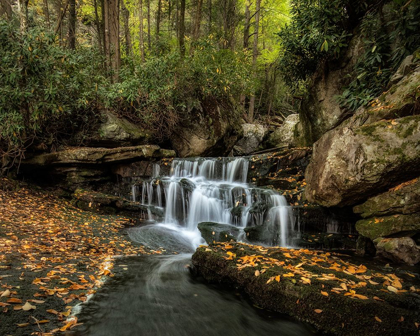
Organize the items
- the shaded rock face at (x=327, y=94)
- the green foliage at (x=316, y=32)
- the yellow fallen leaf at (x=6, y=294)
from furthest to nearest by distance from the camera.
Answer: the shaded rock face at (x=327, y=94)
the green foliage at (x=316, y=32)
the yellow fallen leaf at (x=6, y=294)

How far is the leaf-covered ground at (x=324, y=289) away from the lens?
300 centimetres

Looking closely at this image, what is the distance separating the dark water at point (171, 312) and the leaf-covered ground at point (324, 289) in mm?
201

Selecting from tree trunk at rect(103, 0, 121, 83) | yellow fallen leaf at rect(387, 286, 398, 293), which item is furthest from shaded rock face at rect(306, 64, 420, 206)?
tree trunk at rect(103, 0, 121, 83)

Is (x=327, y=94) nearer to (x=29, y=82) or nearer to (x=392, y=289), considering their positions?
(x=392, y=289)

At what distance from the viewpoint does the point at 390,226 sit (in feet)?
17.8

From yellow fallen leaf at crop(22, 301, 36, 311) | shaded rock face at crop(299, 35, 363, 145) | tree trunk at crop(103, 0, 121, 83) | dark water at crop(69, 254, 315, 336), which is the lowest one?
dark water at crop(69, 254, 315, 336)

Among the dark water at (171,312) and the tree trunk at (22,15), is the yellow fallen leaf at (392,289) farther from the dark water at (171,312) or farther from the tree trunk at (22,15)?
the tree trunk at (22,15)

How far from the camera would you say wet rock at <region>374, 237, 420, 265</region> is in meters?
5.07

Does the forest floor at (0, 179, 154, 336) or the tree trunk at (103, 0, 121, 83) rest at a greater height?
the tree trunk at (103, 0, 121, 83)

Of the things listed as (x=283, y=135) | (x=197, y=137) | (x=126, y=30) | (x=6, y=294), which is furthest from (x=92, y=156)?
(x=283, y=135)

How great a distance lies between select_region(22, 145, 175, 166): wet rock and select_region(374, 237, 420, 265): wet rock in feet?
30.3

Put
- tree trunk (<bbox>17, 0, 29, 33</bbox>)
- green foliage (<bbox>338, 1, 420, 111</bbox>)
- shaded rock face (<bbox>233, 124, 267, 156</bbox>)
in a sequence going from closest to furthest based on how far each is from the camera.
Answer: green foliage (<bbox>338, 1, 420, 111</bbox>)
tree trunk (<bbox>17, 0, 29, 33</bbox>)
shaded rock face (<bbox>233, 124, 267, 156</bbox>)

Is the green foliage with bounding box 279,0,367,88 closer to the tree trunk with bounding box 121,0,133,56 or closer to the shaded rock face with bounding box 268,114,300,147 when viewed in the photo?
the shaded rock face with bounding box 268,114,300,147

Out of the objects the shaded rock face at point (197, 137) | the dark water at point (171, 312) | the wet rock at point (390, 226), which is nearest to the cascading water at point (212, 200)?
the shaded rock face at point (197, 137)
